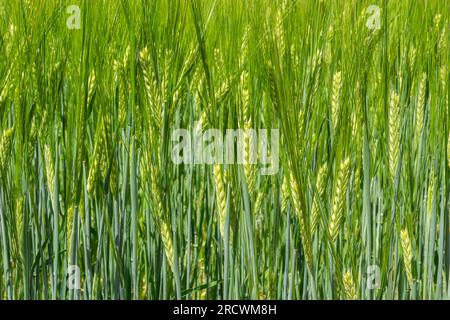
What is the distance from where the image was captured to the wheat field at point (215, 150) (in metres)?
1.03

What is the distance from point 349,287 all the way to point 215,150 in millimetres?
266

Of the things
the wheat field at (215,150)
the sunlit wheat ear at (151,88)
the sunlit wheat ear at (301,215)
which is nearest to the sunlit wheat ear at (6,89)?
the wheat field at (215,150)

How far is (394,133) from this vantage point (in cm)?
112

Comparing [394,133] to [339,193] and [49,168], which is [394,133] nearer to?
[339,193]

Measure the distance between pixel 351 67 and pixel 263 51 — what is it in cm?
15

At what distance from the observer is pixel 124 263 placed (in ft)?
3.92

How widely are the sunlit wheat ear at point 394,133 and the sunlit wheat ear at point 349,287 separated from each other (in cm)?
21

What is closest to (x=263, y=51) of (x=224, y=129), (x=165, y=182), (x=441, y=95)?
(x=224, y=129)

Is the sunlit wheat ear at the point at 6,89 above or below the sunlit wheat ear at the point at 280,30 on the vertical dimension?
below

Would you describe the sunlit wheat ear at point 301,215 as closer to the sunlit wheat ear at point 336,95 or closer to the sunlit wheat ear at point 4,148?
the sunlit wheat ear at point 336,95

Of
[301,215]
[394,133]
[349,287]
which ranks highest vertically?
[394,133]

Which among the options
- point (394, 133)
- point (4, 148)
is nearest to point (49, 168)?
point (4, 148)

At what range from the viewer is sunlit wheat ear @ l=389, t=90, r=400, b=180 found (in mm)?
1118
